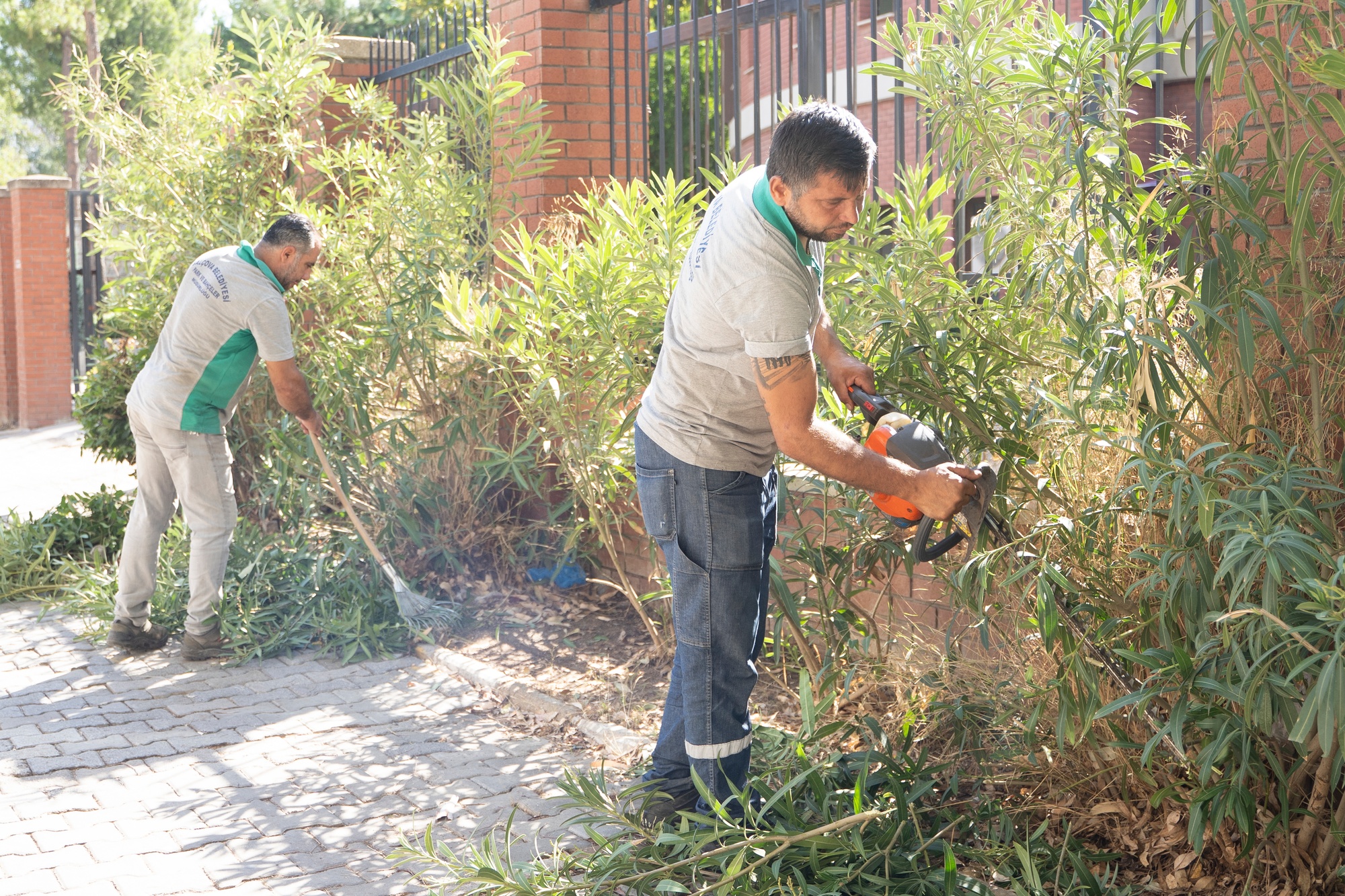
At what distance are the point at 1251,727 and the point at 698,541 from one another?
145cm

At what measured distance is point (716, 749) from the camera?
3.25 metres

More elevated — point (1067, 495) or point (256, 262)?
point (256, 262)

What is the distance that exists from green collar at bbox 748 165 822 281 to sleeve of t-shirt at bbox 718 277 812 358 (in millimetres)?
130

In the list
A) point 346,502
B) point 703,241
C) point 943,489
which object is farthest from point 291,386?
point 943,489

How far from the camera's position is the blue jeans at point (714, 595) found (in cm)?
322

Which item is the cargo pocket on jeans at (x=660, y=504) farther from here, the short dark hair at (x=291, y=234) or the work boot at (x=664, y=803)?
the short dark hair at (x=291, y=234)

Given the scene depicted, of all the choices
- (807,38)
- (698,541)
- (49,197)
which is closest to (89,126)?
(807,38)

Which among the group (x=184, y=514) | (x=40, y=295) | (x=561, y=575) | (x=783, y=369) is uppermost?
(x=40, y=295)

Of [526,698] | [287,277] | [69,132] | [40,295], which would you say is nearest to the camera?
[526,698]

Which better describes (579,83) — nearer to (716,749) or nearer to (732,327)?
(732,327)

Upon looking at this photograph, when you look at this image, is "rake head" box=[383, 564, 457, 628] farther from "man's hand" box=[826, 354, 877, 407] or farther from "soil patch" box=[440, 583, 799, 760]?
"man's hand" box=[826, 354, 877, 407]

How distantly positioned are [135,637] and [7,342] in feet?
46.7

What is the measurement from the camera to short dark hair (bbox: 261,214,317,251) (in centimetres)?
559

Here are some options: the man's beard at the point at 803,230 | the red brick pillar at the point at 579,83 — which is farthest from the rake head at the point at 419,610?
the man's beard at the point at 803,230
